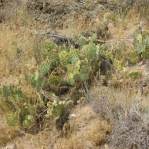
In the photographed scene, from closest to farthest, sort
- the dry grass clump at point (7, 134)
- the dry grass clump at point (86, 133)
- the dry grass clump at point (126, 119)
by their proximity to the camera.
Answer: the dry grass clump at point (126, 119) → the dry grass clump at point (86, 133) → the dry grass clump at point (7, 134)

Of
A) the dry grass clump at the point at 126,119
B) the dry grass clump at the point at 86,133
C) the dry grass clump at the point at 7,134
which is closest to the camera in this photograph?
the dry grass clump at the point at 126,119

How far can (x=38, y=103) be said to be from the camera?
5.31 m

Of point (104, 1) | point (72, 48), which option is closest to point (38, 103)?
point (72, 48)

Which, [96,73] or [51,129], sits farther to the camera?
[96,73]

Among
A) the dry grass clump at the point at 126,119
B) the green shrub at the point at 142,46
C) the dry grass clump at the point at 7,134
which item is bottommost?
the dry grass clump at the point at 7,134

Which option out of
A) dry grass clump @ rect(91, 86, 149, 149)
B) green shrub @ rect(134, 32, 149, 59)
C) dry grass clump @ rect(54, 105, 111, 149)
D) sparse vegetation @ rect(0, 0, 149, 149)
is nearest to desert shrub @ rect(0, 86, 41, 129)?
sparse vegetation @ rect(0, 0, 149, 149)

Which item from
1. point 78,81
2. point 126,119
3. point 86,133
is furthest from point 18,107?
point 126,119

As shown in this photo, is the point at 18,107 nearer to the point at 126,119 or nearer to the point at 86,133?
the point at 86,133

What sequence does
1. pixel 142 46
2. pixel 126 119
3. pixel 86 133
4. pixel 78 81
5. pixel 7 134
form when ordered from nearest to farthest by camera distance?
pixel 126 119
pixel 86 133
pixel 7 134
pixel 78 81
pixel 142 46

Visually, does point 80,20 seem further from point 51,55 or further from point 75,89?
point 75,89

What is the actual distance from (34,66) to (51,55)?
0.28m

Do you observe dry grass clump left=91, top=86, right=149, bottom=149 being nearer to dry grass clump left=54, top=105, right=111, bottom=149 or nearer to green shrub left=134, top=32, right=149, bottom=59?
dry grass clump left=54, top=105, right=111, bottom=149

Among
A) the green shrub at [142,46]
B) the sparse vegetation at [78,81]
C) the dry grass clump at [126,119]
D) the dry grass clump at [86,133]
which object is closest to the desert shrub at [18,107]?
the sparse vegetation at [78,81]

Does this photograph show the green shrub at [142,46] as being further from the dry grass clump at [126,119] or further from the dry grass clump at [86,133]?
the dry grass clump at [86,133]
